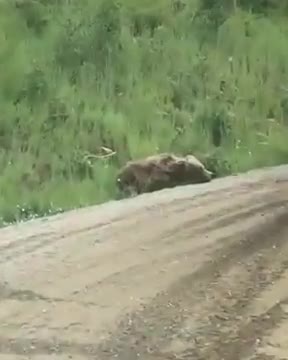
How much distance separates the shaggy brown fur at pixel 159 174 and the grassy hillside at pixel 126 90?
3 cm

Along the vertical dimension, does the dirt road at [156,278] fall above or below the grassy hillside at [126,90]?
below

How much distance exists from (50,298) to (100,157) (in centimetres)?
41

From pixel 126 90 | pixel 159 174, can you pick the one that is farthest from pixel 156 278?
pixel 126 90

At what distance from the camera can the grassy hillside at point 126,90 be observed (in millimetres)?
1386

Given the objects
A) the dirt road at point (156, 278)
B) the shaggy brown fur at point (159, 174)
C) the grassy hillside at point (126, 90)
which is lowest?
the dirt road at point (156, 278)

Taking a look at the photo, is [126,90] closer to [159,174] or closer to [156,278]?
[159,174]

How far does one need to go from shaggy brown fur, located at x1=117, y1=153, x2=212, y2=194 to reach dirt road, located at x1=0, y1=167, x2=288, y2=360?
0.04 m

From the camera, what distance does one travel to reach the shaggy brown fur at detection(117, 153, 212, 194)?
51.7 inches

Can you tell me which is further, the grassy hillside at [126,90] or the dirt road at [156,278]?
the grassy hillside at [126,90]

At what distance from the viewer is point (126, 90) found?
59.6 inches

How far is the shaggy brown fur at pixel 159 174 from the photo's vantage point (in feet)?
4.31

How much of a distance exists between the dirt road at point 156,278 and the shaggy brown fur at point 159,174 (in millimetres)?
39

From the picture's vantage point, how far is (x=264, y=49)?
5.31ft

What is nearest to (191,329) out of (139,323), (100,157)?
(139,323)
